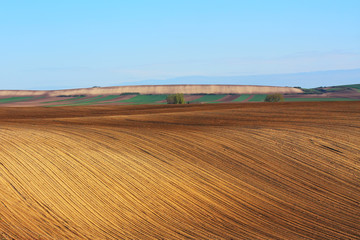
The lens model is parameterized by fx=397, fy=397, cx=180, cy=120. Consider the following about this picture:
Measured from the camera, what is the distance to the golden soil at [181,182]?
40.2 ft

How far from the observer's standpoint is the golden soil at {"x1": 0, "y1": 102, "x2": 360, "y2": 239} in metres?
12.2

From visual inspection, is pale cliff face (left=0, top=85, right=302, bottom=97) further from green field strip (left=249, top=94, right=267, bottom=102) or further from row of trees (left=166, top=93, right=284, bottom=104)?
row of trees (left=166, top=93, right=284, bottom=104)

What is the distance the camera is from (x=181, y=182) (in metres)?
15.2

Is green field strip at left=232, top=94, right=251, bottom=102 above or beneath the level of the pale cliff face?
beneath

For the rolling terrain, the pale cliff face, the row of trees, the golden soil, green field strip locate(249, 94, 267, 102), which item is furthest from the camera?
the pale cliff face

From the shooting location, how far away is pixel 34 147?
17047 mm

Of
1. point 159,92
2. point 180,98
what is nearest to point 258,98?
point 180,98

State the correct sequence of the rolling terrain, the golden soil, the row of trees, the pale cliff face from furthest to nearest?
the pale cliff face
the rolling terrain
the row of trees
the golden soil

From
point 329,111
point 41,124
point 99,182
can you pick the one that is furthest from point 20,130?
point 329,111

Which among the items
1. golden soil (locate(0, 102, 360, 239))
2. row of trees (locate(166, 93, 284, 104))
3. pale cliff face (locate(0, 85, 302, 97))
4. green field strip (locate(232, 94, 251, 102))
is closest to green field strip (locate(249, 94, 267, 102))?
green field strip (locate(232, 94, 251, 102))

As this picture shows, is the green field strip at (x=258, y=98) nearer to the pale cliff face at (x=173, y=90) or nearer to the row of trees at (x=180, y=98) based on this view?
the row of trees at (x=180, y=98)

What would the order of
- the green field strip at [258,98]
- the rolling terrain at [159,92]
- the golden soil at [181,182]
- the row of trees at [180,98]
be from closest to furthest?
the golden soil at [181,182] < the row of trees at [180,98] < the green field strip at [258,98] < the rolling terrain at [159,92]

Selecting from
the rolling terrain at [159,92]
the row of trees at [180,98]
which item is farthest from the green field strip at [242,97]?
Result: the row of trees at [180,98]

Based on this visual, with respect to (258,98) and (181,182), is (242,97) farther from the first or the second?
(181,182)
